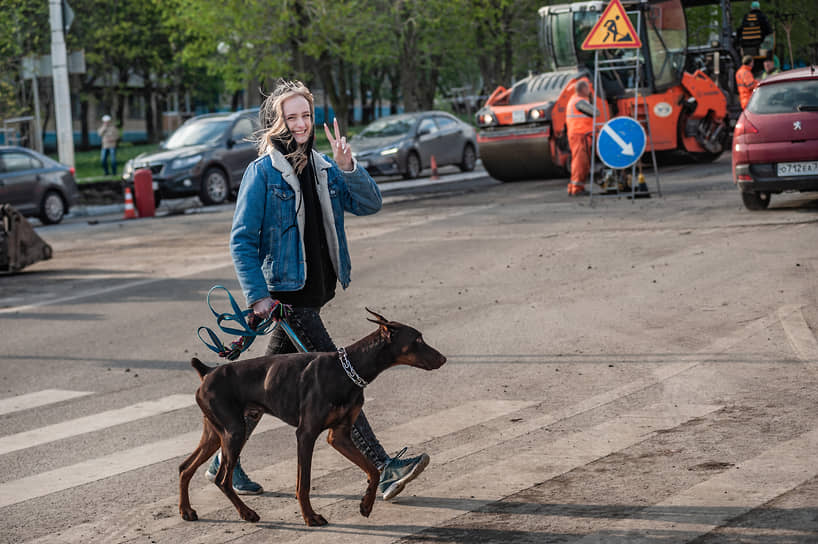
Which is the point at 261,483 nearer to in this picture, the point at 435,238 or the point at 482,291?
the point at 482,291

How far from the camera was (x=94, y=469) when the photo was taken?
6492 millimetres

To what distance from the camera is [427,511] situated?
17.6 feet

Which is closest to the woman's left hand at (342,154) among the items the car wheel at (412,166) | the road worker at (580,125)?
the road worker at (580,125)

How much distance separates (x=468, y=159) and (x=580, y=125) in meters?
→ 11.3

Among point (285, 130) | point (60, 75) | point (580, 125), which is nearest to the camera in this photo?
point (285, 130)

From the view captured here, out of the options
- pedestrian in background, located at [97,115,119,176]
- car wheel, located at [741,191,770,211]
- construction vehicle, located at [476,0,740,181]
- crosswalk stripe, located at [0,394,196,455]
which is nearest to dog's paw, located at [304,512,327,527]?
crosswalk stripe, located at [0,394,196,455]

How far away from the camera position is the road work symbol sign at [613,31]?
16.7 metres

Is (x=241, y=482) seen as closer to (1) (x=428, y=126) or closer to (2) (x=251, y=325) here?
(2) (x=251, y=325)

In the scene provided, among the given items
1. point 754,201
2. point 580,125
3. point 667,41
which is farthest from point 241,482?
point 667,41

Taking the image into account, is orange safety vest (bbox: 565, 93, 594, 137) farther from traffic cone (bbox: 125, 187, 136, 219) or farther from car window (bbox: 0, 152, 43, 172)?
car window (bbox: 0, 152, 43, 172)

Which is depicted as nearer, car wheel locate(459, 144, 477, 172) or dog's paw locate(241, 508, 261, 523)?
dog's paw locate(241, 508, 261, 523)

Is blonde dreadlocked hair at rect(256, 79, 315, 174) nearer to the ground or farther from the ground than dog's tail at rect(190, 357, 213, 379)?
farther from the ground

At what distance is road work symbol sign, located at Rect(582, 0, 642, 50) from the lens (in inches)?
658

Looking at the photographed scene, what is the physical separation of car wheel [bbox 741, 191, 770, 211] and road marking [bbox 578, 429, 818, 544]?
33.0 feet
